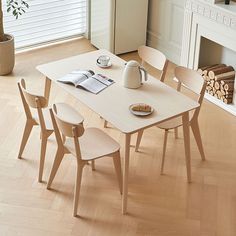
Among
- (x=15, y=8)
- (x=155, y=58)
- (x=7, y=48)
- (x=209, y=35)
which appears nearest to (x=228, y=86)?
(x=209, y=35)

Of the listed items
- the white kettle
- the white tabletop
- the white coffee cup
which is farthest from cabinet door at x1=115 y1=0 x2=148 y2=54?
the white kettle

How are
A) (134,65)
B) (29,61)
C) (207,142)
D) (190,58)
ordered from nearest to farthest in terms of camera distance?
(134,65)
(207,142)
(190,58)
(29,61)

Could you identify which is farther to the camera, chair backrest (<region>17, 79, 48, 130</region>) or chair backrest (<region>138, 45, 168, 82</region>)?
chair backrest (<region>138, 45, 168, 82</region>)

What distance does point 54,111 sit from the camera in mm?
3973

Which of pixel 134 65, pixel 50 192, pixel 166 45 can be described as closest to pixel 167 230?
pixel 50 192

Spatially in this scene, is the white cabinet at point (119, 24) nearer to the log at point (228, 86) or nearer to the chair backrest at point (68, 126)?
the log at point (228, 86)

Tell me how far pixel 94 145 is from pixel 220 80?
185 cm

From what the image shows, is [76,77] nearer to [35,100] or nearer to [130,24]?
[35,100]

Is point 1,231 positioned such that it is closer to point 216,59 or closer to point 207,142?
point 207,142

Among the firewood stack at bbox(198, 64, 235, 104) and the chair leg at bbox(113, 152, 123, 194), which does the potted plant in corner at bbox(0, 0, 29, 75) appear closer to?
the firewood stack at bbox(198, 64, 235, 104)

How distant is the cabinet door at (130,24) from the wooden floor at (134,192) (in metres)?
1.44

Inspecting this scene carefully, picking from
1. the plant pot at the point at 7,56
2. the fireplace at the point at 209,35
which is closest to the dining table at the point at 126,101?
the fireplace at the point at 209,35

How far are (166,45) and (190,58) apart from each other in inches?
27.8

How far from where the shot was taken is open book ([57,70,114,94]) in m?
4.27
